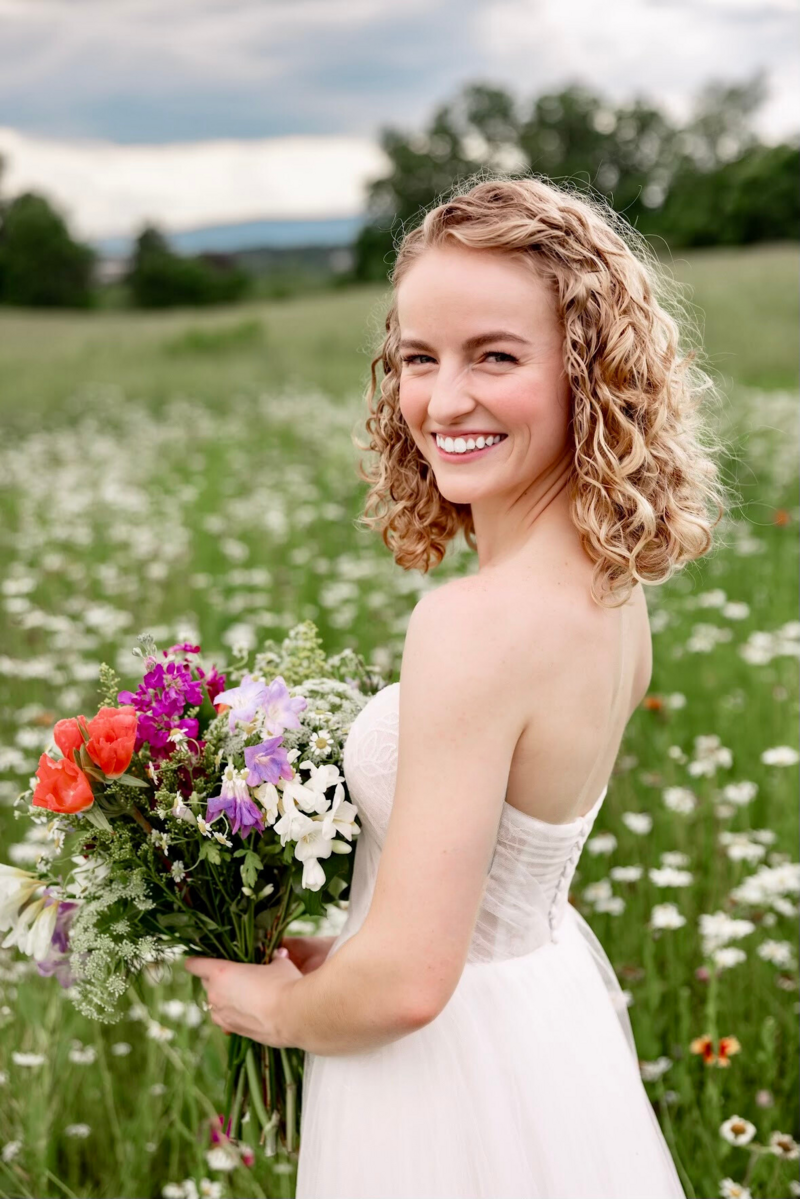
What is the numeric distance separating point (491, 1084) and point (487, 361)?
3.33 feet

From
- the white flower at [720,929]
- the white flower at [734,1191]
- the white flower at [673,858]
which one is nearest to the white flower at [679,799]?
the white flower at [673,858]

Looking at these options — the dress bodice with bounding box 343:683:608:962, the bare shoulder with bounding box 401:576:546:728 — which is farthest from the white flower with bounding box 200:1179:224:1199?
the bare shoulder with bounding box 401:576:546:728

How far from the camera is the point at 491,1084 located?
5.08 ft

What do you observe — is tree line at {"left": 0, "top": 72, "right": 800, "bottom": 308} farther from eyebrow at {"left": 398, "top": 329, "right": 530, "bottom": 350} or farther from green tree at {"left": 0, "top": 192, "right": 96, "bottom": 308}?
eyebrow at {"left": 398, "top": 329, "right": 530, "bottom": 350}

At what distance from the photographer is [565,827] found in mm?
1485

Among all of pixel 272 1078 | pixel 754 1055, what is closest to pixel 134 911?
pixel 272 1078

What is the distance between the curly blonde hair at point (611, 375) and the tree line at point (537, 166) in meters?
29.5

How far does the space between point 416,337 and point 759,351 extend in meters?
14.2

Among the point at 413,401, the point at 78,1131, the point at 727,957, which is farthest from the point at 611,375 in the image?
the point at 78,1131

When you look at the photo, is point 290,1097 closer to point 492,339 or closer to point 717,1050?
point 717,1050

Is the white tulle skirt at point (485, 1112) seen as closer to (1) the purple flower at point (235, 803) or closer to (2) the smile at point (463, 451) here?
(1) the purple flower at point (235, 803)

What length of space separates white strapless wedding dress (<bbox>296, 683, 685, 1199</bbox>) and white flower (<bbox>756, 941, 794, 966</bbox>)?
3.75 ft

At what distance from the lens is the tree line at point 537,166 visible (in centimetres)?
3189

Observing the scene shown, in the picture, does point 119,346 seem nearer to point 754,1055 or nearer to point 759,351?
point 759,351
